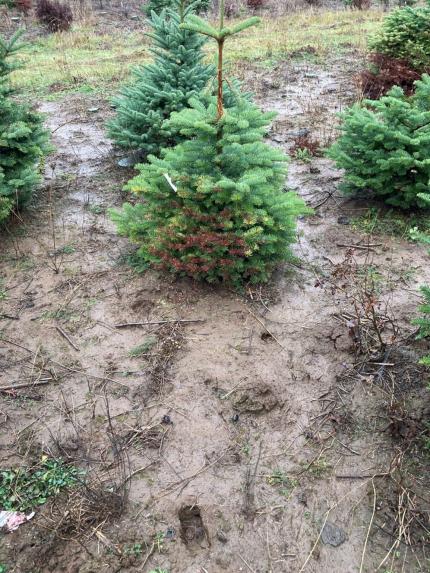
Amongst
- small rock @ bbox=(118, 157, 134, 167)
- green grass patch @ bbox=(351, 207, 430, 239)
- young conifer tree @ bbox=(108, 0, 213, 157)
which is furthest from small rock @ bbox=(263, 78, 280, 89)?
green grass patch @ bbox=(351, 207, 430, 239)

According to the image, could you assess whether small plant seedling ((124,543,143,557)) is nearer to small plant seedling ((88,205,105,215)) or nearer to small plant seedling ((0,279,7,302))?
small plant seedling ((0,279,7,302))

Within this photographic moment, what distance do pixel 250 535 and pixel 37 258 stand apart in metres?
3.47

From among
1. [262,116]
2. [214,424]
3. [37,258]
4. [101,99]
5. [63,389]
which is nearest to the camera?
[214,424]

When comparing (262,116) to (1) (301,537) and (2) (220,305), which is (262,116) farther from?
(1) (301,537)

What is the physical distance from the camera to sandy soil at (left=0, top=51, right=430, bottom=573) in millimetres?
2600

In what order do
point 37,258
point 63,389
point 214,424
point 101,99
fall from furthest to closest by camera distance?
point 101,99 → point 37,258 → point 63,389 → point 214,424

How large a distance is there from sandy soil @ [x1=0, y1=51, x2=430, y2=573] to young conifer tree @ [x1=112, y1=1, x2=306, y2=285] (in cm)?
38

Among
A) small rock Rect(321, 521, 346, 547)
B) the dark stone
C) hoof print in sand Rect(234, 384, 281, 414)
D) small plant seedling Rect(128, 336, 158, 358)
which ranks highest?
small plant seedling Rect(128, 336, 158, 358)

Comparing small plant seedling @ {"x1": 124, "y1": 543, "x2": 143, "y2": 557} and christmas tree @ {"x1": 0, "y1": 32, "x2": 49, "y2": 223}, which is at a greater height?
christmas tree @ {"x1": 0, "y1": 32, "x2": 49, "y2": 223}

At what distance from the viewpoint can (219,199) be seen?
3.76 meters

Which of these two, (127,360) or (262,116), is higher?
(262,116)

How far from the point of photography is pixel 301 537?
2621 mm

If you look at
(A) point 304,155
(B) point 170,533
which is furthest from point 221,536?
(A) point 304,155

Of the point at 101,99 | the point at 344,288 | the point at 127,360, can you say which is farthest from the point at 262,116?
the point at 101,99
